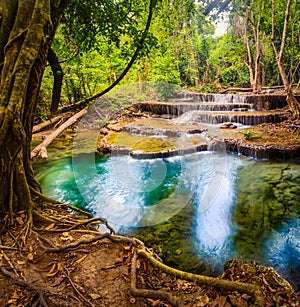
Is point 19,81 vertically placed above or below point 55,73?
below

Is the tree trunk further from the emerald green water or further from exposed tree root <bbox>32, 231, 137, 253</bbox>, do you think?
the emerald green water

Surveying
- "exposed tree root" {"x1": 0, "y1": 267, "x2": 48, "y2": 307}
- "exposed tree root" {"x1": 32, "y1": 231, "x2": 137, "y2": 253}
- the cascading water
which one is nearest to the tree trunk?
"exposed tree root" {"x1": 32, "y1": 231, "x2": 137, "y2": 253}

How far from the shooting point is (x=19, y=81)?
2355 millimetres

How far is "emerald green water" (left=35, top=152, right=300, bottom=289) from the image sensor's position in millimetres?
4211

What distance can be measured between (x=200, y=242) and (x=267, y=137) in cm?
645

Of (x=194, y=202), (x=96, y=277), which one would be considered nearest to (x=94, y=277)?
(x=96, y=277)

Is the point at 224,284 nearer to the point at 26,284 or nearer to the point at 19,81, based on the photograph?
the point at 26,284

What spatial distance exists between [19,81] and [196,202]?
4.94 m

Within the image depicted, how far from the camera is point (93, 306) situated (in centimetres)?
171

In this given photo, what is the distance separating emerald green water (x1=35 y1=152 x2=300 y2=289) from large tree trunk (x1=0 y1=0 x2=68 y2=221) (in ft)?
8.38

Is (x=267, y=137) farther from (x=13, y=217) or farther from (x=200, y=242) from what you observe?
(x=13, y=217)

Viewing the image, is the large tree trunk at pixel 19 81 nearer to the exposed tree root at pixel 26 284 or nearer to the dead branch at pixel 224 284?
the exposed tree root at pixel 26 284

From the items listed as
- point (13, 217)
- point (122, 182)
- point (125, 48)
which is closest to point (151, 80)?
point (122, 182)

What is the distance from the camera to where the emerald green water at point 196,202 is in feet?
13.8
